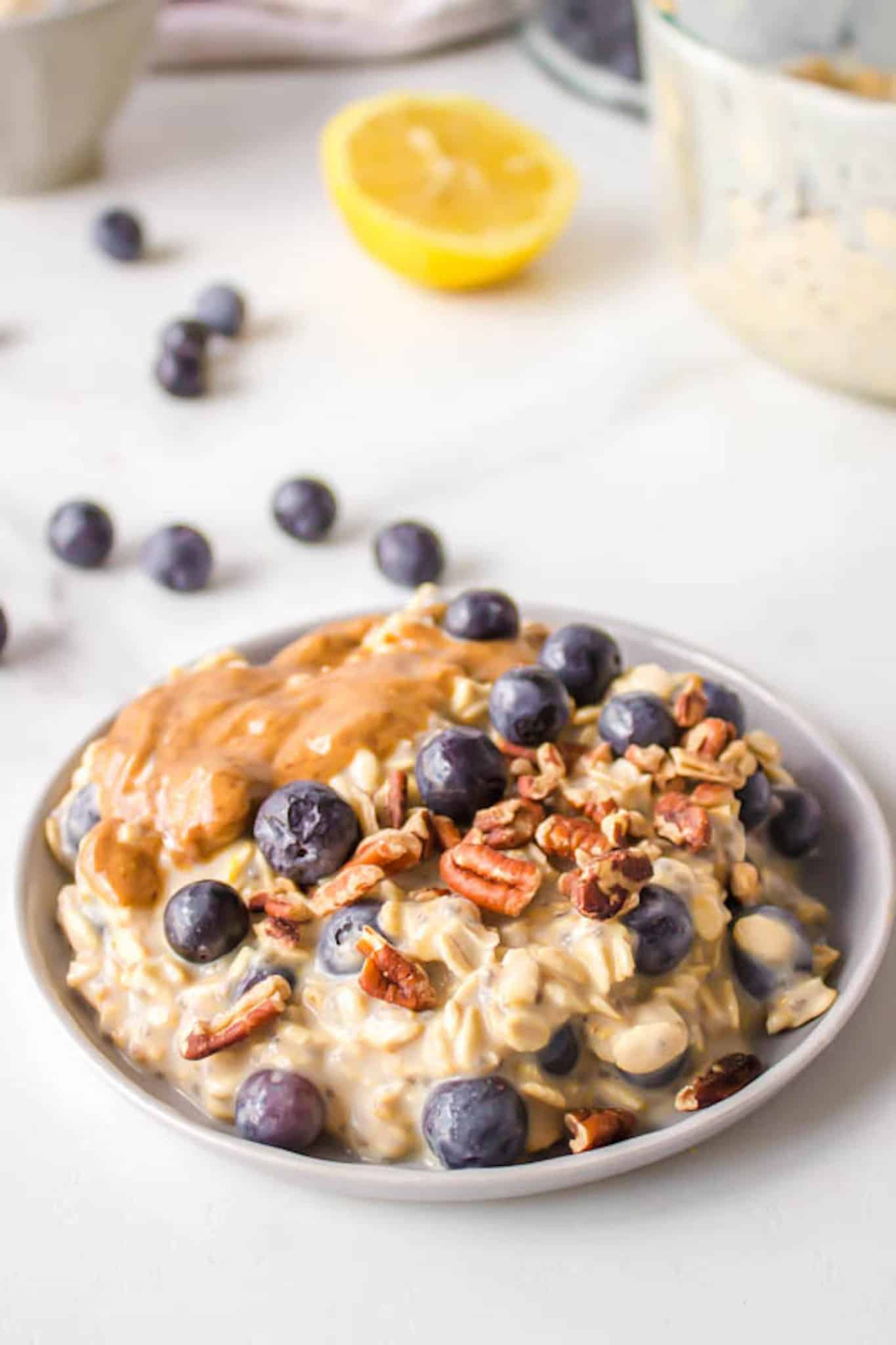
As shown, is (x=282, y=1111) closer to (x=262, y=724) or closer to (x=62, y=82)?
(x=262, y=724)

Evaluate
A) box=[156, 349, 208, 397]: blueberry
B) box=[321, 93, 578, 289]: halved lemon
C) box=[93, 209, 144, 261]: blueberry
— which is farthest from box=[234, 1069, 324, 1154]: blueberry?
box=[93, 209, 144, 261]: blueberry

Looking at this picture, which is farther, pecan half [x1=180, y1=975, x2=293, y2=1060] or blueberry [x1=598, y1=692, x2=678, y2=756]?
blueberry [x1=598, y1=692, x2=678, y2=756]

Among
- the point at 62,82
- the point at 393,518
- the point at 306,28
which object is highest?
the point at 62,82

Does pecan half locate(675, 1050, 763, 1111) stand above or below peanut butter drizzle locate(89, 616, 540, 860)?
below

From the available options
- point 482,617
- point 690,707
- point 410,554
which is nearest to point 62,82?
point 410,554

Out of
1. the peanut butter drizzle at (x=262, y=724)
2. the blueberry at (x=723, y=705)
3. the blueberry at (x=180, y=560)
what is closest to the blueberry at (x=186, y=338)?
the blueberry at (x=180, y=560)

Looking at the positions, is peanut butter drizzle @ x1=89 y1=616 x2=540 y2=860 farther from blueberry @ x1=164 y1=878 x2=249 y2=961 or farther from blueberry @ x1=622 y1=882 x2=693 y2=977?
blueberry @ x1=622 y1=882 x2=693 y2=977

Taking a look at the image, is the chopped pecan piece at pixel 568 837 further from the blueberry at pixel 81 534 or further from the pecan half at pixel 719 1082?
the blueberry at pixel 81 534

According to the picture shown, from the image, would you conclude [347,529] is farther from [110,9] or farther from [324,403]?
[110,9]
